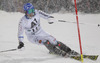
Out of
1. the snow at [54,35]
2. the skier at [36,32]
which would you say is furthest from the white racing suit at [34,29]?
the snow at [54,35]

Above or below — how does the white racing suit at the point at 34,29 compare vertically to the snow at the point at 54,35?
above

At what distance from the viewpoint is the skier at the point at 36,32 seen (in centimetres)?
379

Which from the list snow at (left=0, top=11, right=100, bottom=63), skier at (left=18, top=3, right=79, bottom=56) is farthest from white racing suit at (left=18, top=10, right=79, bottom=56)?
snow at (left=0, top=11, right=100, bottom=63)

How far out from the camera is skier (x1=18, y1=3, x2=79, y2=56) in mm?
3789

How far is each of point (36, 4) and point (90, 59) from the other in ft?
21.7

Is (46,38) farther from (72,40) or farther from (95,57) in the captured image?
(72,40)

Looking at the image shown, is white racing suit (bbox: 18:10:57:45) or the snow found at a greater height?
white racing suit (bbox: 18:10:57:45)

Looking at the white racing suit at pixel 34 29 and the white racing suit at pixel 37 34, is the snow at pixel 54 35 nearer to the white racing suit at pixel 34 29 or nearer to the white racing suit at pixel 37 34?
the white racing suit at pixel 37 34

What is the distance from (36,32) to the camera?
13.1 ft

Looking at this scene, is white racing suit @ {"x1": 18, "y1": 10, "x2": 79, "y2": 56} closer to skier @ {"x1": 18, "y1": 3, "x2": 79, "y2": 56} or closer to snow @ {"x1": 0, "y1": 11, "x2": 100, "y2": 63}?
skier @ {"x1": 18, "y1": 3, "x2": 79, "y2": 56}

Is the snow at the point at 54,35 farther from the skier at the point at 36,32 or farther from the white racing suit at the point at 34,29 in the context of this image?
the white racing suit at the point at 34,29

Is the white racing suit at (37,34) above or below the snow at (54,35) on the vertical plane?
above

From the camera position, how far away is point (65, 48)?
411 centimetres

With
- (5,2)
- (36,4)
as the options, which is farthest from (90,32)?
(5,2)
